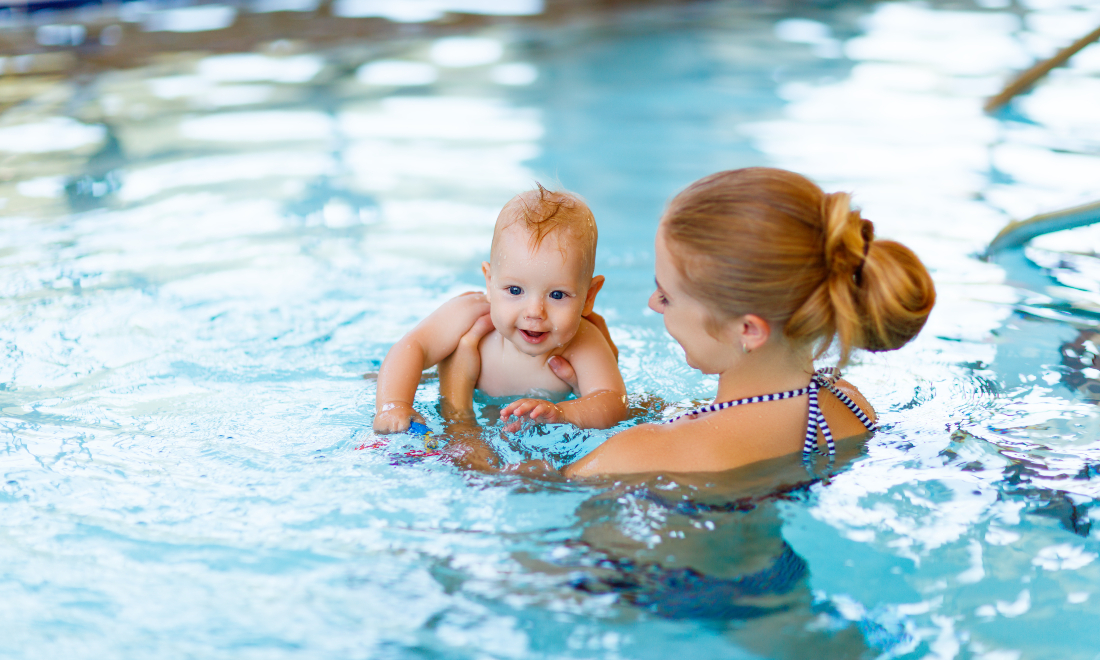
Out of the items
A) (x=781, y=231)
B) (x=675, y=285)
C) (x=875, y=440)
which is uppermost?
(x=781, y=231)

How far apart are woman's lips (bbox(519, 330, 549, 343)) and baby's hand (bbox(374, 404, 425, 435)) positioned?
1.20 feet

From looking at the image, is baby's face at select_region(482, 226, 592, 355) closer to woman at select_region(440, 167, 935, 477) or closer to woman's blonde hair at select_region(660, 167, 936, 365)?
woman at select_region(440, 167, 935, 477)

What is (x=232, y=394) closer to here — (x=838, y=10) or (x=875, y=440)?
(x=875, y=440)

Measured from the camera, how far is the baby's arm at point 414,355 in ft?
8.50

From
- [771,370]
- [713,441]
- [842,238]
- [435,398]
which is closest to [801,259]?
[842,238]

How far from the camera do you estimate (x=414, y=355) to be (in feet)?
8.87

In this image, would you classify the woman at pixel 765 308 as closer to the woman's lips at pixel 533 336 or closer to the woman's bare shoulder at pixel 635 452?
the woman's bare shoulder at pixel 635 452

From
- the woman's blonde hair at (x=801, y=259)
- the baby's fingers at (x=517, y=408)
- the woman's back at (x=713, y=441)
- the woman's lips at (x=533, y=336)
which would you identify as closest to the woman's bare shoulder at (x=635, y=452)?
the woman's back at (x=713, y=441)

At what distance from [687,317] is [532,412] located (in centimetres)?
50

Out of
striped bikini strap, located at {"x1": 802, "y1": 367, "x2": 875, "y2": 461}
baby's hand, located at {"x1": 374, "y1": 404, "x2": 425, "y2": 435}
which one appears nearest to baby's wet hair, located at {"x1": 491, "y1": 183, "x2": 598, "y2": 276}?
baby's hand, located at {"x1": 374, "y1": 404, "x2": 425, "y2": 435}

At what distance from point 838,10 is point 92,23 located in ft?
23.4

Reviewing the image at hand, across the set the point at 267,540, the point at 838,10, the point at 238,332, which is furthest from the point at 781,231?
the point at 838,10

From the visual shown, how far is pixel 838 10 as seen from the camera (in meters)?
10.1

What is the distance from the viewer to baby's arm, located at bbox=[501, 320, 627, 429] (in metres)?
2.57
